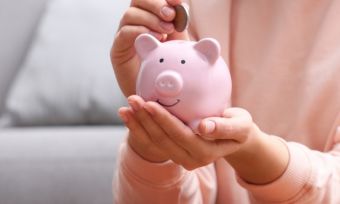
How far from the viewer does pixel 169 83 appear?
465mm

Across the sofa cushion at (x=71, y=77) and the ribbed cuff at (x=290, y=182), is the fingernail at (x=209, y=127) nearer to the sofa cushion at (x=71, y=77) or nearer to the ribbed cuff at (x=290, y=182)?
the ribbed cuff at (x=290, y=182)

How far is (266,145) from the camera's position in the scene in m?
0.56

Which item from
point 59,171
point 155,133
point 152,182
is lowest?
point 59,171

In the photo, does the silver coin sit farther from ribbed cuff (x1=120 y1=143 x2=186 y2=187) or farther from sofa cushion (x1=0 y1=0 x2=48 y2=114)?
sofa cushion (x1=0 y1=0 x2=48 y2=114)

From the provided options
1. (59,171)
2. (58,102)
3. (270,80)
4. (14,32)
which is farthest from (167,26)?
(14,32)

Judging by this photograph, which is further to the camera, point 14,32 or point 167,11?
point 14,32

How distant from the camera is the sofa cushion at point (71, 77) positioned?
1235 mm

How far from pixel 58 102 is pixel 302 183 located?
747 mm

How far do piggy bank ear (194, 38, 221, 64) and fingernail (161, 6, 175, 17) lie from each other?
6 centimetres

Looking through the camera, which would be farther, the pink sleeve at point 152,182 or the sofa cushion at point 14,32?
the sofa cushion at point 14,32

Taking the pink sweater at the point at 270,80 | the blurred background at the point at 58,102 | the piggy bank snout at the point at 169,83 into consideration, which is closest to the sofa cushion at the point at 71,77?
the blurred background at the point at 58,102

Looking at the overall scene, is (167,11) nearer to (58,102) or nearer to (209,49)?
(209,49)

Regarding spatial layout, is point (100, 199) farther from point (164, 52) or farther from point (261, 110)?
point (164, 52)

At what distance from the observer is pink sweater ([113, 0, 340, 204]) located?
2.17ft
